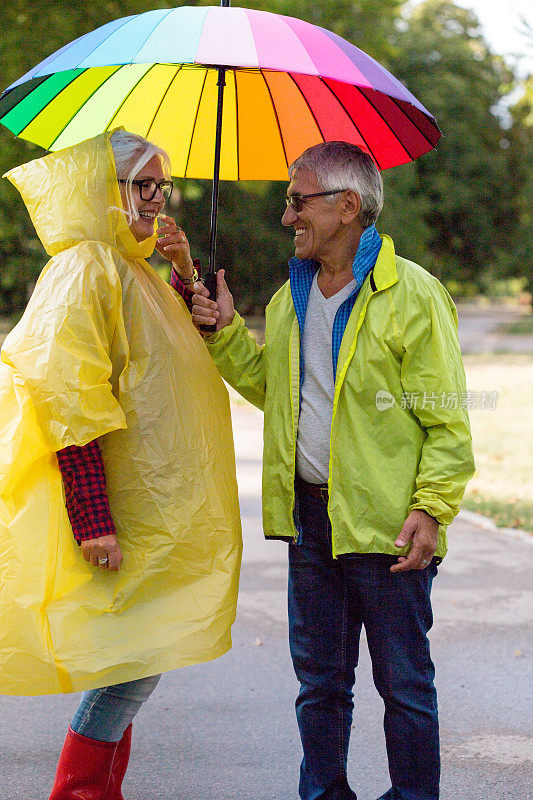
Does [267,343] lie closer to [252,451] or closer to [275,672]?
[275,672]

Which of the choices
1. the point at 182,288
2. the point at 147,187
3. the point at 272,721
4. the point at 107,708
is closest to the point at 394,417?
the point at 182,288

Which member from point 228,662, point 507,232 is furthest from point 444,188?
point 228,662

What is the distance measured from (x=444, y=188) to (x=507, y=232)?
6698 mm

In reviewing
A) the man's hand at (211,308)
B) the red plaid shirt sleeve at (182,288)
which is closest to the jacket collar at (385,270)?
the man's hand at (211,308)

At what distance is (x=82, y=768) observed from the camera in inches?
114

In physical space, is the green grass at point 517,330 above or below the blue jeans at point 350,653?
below

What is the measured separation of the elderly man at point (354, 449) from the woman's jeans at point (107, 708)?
54 cm

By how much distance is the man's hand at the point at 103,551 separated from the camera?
8.79ft

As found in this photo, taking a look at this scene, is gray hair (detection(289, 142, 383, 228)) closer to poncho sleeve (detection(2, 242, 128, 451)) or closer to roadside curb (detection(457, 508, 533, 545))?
poncho sleeve (detection(2, 242, 128, 451))

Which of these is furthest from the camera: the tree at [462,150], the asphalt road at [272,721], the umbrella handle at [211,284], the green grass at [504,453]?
the tree at [462,150]

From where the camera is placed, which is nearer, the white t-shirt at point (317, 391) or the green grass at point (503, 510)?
the white t-shirt at point (317, 391)

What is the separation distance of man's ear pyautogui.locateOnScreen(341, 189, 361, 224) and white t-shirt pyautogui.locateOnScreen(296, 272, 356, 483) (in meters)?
0.20

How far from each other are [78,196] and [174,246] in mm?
420

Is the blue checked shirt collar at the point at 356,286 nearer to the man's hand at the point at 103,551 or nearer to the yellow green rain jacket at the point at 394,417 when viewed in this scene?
the yellow green rain jacket at the point at 394,417
